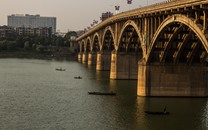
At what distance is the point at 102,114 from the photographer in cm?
5169

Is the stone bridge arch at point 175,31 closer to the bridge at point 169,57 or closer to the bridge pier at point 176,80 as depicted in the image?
the bridge at point 169,57

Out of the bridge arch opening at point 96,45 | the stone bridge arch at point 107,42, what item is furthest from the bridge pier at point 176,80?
the bridge arch opening at point 96,45

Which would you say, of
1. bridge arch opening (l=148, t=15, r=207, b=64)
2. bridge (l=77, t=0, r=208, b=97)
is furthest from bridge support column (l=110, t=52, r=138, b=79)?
bridge arch opening (l=148, t=15, r=207, b=64)

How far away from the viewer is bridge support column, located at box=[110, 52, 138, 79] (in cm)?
9100

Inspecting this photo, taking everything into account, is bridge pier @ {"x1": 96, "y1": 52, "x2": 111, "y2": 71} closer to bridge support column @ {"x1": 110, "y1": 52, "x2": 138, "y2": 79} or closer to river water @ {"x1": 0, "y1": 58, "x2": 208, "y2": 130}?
bridge support column @ {"x1": 110, "y1": 52, "x2": 138, "y2": 79}

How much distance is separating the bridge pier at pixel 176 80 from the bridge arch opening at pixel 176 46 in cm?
120

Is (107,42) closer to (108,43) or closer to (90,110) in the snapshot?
(108,43)

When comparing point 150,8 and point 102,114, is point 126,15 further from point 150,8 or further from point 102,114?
point 102,114

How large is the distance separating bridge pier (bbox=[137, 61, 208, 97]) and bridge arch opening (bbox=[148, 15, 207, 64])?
120 centimetres

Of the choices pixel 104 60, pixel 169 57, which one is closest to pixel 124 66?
pixel 169 57

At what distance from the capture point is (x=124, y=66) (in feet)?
302

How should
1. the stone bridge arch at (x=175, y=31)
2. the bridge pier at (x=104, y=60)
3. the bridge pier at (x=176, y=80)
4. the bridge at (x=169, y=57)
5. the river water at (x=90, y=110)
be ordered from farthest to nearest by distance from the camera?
the bridge pier at (x=104, y=60) → the bridge pier at (x=176, y=80) → the bridge at (x=169, y=57) → the river water at (x=90, y=110) → the stone bridge arch at (x=175, y=31)

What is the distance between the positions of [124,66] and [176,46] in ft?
102

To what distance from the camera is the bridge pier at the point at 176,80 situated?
203 feet
